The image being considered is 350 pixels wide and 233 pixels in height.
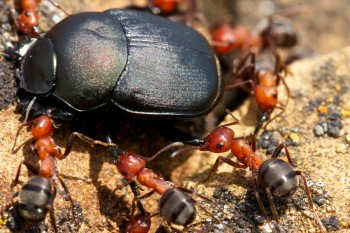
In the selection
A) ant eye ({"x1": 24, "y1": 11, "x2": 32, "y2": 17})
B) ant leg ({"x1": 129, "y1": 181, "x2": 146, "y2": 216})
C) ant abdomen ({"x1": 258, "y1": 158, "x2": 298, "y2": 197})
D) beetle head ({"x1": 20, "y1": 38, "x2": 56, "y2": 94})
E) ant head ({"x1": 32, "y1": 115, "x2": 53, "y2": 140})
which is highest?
ant eye ({"x1": 24, "y1": 11, "x2": 32, "y2": 17})

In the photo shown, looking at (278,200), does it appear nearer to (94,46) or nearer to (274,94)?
(274,94)

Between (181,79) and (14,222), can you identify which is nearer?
(14,222)

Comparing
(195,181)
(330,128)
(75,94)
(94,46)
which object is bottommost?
(195,181)

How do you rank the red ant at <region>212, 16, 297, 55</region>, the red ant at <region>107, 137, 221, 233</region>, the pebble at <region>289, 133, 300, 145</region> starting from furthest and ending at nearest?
the red ant at <region>212, 16, 297, 55</region> → the pebble at <region>289, 133, 300, 145</region> → the red ant at <region>107, 137, 221, 233</region>

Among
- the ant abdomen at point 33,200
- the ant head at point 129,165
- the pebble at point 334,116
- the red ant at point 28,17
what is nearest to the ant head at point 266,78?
the pebble at point 334,116

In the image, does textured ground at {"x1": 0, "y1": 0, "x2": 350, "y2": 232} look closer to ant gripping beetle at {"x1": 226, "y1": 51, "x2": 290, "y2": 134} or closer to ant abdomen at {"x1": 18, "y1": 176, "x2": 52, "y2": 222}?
ant gripping beetle at {"x1": 226, "y1": 51, "x2": 290, "y2": 134}

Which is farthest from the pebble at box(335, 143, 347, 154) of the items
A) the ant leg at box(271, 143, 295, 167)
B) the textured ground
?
the ant leg at box(271, 143, 295, 167)

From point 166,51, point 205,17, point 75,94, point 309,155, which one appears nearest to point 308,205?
point 309,155
